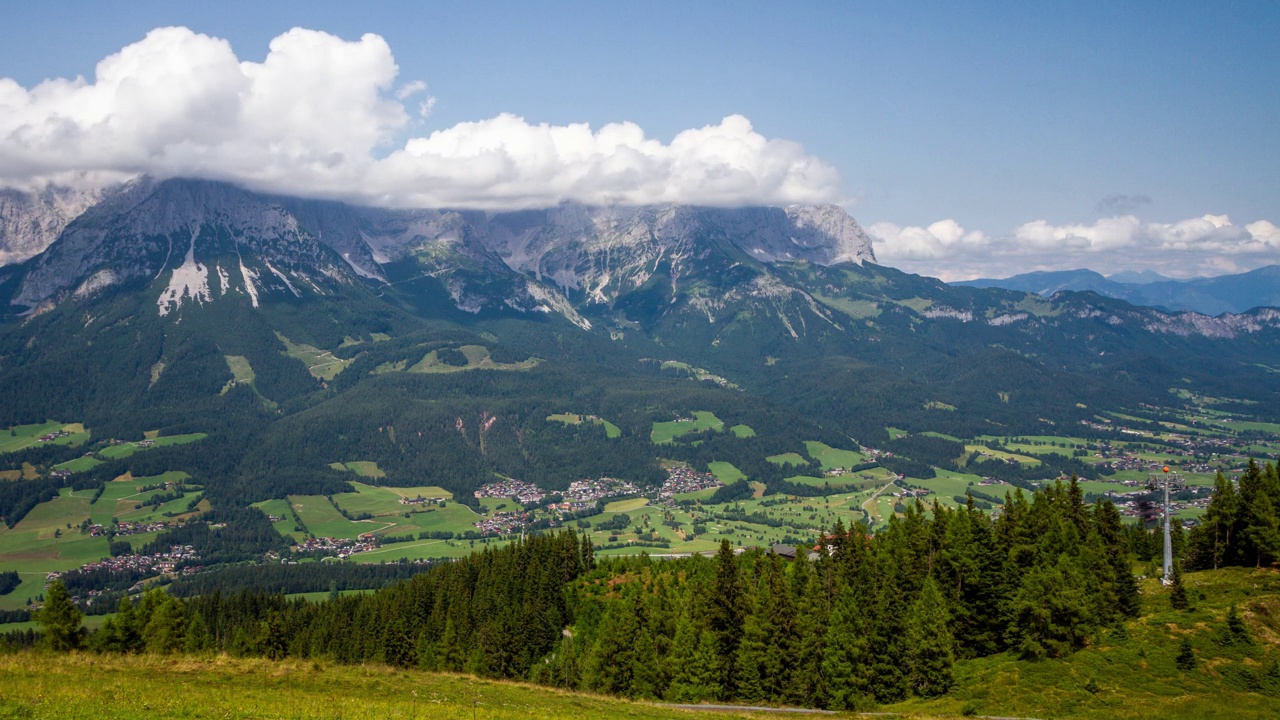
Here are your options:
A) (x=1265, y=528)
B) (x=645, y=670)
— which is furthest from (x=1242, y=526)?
(x=645, y=670)

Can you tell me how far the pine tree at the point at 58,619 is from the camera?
213 feet

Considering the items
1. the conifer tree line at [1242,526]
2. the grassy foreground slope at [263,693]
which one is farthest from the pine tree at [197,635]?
the conifer tree line at [1242,526]

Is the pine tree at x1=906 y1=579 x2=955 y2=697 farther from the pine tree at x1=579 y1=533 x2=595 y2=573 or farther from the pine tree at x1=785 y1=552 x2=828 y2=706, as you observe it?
the pine tree at x1=579 y1=533 x2=595 y2=573

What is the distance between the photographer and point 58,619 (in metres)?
66.0

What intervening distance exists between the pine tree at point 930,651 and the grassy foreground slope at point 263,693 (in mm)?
14091

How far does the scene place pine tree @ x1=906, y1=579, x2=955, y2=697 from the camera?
59.2m

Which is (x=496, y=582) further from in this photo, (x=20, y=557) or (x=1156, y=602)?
(x=20, y=557)

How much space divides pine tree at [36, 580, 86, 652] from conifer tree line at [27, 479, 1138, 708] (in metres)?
0.15

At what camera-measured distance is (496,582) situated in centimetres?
10275

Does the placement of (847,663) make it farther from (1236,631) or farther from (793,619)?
(1236,631)

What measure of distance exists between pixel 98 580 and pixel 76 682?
161754 millimetres

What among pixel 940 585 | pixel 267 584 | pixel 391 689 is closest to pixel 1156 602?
pixel 940 585

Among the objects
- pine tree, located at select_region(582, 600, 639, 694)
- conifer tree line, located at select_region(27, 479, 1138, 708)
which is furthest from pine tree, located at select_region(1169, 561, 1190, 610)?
pine tree, located at select_region(582, 600, 639, 694)

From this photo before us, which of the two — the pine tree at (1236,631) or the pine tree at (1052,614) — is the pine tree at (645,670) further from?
the pine tree at (1236,631)
